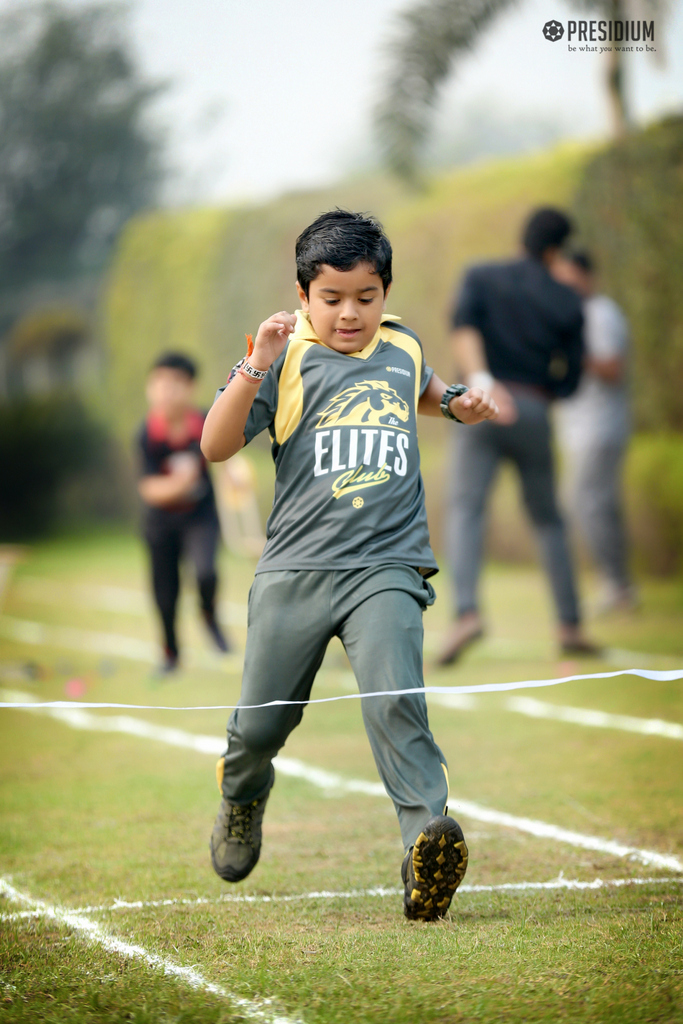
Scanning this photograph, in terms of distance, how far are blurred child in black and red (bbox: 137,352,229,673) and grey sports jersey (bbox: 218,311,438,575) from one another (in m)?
3.81

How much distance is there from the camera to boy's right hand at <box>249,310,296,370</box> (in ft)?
9.36

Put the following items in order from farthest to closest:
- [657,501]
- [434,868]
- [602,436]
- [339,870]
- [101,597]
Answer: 1. [101,597]
2. [657,501]
3. [602,436]
4. [339,870]
5. [434,868]

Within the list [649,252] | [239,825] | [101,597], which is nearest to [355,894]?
[239,825]

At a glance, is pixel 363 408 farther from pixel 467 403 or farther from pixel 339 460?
pixel 467 403

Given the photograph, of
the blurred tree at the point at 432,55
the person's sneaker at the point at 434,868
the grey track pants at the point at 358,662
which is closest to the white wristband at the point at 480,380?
the grey track pants at the point at 358,662

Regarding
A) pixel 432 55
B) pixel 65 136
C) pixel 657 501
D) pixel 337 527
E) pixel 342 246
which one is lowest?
pixel 657 501

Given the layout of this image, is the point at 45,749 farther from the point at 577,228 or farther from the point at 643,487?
the point at 577,228

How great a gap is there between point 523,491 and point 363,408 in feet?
12.8

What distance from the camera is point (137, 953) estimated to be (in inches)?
108

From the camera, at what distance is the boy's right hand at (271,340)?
2.85 metres

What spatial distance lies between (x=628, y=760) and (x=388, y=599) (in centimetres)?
217

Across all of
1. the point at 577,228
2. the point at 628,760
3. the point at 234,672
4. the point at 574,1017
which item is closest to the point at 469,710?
the point at 628,760

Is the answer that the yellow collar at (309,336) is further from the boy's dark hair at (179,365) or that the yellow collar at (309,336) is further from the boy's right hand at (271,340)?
the boy's dark hair at (179,365)

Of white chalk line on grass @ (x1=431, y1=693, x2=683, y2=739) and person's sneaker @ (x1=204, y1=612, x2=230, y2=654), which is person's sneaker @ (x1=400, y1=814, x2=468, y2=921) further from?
person's sneaker @ (x1=204, y1=612, x2=230, y2=654)
